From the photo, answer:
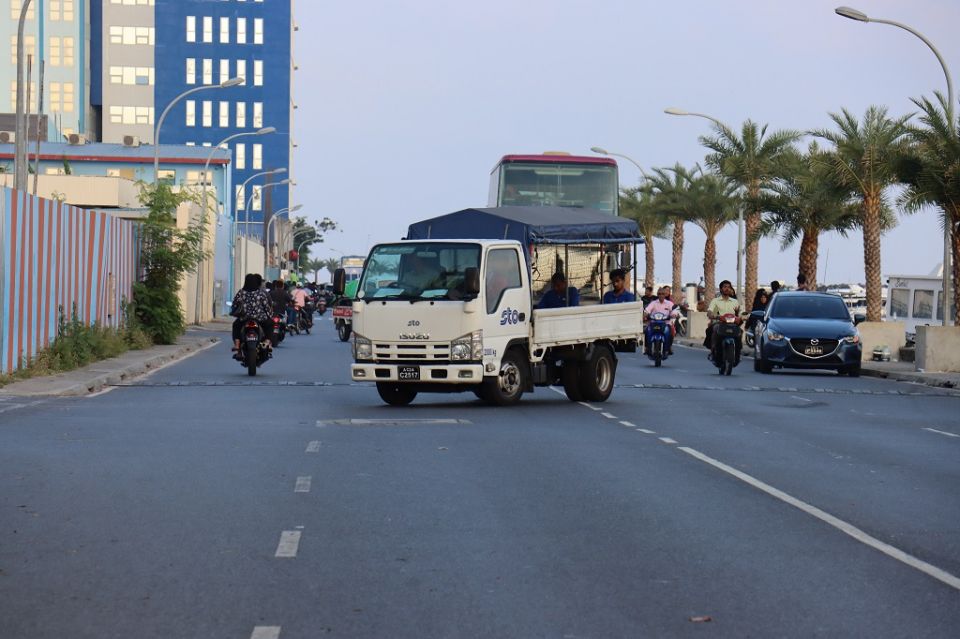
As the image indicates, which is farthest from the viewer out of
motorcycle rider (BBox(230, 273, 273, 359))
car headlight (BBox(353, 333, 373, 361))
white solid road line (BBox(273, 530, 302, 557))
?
motorcycle rider (BBox(230, 273, 273, 359))

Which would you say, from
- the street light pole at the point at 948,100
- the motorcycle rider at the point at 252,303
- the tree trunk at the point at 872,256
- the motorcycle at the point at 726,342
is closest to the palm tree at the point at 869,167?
the tree trunk at the point at 872,256

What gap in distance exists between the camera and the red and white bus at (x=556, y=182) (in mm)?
38000

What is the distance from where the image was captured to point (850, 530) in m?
9.66

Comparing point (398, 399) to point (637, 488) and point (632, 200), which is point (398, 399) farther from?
point (632, 200)

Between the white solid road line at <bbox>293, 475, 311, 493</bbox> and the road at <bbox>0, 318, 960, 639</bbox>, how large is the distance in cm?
5

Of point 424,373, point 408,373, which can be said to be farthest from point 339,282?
point 424,373

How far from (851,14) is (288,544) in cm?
2789

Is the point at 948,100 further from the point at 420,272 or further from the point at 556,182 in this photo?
the point at 420,272

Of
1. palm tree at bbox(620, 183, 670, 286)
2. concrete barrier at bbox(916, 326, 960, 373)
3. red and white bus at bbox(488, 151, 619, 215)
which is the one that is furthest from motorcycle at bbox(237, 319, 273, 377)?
palm tree at bbox(620, 183, 670, 286)

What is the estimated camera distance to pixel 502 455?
46.2 ft

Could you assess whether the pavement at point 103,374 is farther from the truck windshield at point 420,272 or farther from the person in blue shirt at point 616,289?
the person in blue shirt at point 616,289

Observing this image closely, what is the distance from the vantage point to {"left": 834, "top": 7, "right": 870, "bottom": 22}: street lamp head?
33.7m

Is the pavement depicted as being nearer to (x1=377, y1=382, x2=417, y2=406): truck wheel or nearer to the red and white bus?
(x1=377, y1=382, x2=417, y2=406): truck wheel

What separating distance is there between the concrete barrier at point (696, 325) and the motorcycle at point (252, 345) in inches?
1306
